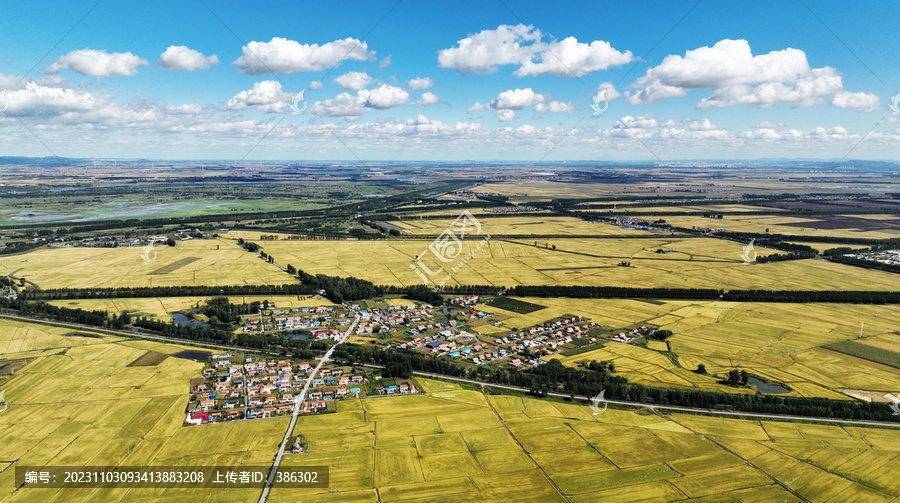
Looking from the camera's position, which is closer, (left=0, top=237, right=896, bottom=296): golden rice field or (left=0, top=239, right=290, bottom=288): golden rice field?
(left=0, top=239, right=290, bottom=288): golden rice field

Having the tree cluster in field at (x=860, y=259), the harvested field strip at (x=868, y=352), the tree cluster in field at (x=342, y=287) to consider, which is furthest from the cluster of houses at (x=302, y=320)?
the tree cluster in field at (x=860, y=259)

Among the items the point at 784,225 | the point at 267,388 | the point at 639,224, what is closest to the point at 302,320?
the point at 267,388

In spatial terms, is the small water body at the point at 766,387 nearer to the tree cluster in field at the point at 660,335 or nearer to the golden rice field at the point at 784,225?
the tree cluster in field at the point at 660,335

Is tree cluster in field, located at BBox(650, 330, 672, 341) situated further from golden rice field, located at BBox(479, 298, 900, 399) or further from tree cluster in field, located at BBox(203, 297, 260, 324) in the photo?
tree cluster in field, located at BBox(203, 297, 260, 324)

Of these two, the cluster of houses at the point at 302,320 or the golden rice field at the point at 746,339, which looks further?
the cluster of houses at the point at 302,320

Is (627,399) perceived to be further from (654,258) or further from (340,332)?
(654,258)

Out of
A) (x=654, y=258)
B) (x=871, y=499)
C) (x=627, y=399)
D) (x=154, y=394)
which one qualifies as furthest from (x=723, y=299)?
(x=154, y=394)

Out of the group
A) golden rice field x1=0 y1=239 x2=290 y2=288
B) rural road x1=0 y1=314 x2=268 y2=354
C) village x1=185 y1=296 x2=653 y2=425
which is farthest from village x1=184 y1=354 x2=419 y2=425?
golden rice field x1=0 y1=239 x2=290 y2=288
